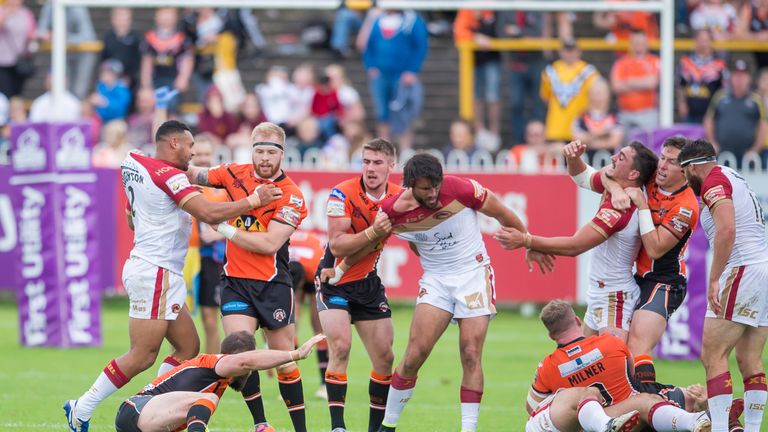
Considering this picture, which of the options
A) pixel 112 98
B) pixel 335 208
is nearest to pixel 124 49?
pixel 112 98

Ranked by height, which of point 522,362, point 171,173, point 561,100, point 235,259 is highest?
point 561,100

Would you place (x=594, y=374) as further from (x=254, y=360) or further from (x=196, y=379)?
(x=196, y=379)

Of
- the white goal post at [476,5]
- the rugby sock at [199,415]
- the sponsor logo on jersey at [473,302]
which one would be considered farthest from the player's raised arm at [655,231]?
the white goal post at [476,5]

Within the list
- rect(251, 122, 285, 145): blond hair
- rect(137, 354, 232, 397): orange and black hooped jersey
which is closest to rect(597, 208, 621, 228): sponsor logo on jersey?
rect(251, 122, 285, 145): blond hair

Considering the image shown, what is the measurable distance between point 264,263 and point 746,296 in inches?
148

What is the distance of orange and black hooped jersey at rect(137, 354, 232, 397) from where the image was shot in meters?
8.77

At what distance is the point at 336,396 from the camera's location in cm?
966

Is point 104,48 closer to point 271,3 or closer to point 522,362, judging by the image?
point 271,3

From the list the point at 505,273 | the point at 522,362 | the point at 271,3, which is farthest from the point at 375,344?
the point at 505,273

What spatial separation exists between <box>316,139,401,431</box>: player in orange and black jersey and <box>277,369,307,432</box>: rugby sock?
0.26 m

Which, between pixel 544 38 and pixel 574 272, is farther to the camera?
pixel 544 38

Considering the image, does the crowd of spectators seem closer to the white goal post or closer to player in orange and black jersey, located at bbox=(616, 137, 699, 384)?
the white goal post

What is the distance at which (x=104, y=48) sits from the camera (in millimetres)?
21078

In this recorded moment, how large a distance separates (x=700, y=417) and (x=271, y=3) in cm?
821
